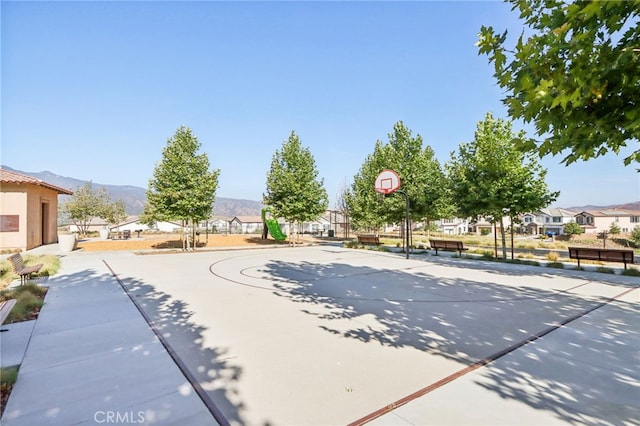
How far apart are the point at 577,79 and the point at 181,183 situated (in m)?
21.1

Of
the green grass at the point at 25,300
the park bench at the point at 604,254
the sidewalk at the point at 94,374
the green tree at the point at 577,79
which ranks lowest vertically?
the sidewalk at the point at 94,374

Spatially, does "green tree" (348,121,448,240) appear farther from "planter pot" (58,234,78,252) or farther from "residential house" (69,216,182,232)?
"residential house" (69,216,182,232)

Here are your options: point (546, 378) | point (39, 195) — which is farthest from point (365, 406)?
point (39, 195)

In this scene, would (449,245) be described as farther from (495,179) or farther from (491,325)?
(491,325)

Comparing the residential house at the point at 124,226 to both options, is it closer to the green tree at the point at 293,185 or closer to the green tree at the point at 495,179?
the green tree at the point at 293,185

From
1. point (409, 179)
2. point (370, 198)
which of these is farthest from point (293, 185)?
point (409, 179)

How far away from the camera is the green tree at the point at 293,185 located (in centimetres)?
2456

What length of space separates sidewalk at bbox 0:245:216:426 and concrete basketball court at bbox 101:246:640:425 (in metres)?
0.32

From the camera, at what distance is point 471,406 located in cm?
329

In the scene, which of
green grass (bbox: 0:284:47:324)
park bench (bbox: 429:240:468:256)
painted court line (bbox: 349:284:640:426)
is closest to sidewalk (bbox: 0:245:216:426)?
green grass (bbox: 0:284:47:324)

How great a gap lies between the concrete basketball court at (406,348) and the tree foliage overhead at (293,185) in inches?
590

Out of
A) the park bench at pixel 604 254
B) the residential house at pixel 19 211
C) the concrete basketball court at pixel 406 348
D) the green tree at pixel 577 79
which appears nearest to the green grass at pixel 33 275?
the concrete basketball court at pixel 406 348

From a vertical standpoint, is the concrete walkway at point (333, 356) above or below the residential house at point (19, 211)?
below

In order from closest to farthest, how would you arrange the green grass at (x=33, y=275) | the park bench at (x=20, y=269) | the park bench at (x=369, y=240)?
the park bench at (x=20, y=269), the green grass at (x=33, y=275), the park bench at (x=369, y=240)
